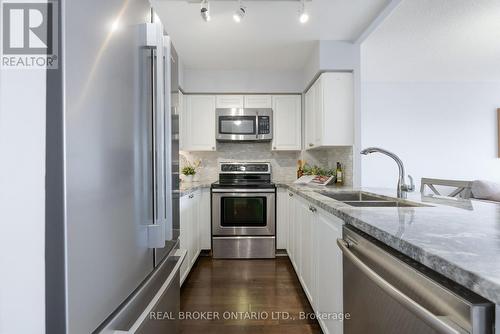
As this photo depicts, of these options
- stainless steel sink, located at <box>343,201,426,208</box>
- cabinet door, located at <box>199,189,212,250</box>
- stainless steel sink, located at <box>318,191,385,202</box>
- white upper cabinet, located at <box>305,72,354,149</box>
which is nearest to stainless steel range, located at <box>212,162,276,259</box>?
cabinet door, located at <box>199,189,212,250</box>

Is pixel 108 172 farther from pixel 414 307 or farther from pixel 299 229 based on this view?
pixel 299 229

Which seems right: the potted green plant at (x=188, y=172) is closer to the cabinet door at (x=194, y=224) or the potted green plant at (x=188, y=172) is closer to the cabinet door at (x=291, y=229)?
the cabinet door at (x=194, y=224)

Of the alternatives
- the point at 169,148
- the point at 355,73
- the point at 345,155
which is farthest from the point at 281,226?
the point at 169,148

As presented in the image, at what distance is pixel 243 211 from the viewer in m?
3.07

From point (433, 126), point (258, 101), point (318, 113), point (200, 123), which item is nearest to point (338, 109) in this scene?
point (318, 113)

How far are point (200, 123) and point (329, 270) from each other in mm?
2674

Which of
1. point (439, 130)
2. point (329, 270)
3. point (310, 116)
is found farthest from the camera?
point (439, 130)

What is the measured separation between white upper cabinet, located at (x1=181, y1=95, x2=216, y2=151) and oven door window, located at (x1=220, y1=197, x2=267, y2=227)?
899 mm

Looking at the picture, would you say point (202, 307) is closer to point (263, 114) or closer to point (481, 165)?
point (263, 114)

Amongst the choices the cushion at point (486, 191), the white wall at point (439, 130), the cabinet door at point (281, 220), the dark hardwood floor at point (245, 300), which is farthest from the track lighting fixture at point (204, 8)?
the cushion at point (486, 191)

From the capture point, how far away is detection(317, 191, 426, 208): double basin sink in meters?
1.49

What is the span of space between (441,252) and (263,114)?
3.00 m

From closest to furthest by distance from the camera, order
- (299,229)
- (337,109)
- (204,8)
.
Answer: (204,8) < (299,229) < (337,109)

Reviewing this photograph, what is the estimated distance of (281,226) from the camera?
3174 mm
